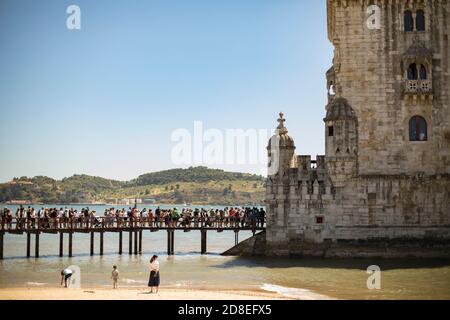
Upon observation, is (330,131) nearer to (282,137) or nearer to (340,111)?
(340,111)

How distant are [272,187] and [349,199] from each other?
15.4 feet

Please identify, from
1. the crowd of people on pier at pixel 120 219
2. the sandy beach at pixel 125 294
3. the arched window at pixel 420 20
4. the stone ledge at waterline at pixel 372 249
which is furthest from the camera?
the crowd of people on pier at pixel 120 219

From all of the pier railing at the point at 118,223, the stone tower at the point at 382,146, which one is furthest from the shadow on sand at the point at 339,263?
the pier railing at the point at 118,223

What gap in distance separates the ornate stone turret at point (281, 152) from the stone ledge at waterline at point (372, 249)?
15.1 ft

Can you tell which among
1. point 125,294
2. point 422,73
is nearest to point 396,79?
point 422,73

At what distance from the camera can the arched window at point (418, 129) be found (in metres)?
35.2

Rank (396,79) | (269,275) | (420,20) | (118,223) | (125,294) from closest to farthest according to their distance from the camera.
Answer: (125,294), (269,275), (396,79), (420,20), (118,223)

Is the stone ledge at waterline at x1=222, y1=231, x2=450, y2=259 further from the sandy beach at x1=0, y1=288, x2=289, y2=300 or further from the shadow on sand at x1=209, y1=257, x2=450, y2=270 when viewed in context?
the sandy beach at x1=0, y1=288, x2=289, y2=300

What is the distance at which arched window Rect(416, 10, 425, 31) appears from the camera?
35625 mm

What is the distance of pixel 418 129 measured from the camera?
116 ft

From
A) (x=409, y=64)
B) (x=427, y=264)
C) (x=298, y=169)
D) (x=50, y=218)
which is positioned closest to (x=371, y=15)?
(x=409, y=64)

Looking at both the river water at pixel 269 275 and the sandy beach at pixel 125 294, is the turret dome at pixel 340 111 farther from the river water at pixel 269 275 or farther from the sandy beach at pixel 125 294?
the sandy beach at pixel 125 294

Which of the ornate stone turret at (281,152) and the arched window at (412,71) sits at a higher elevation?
the arched window at (412,71)

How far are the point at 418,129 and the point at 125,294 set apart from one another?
20.9 meters
